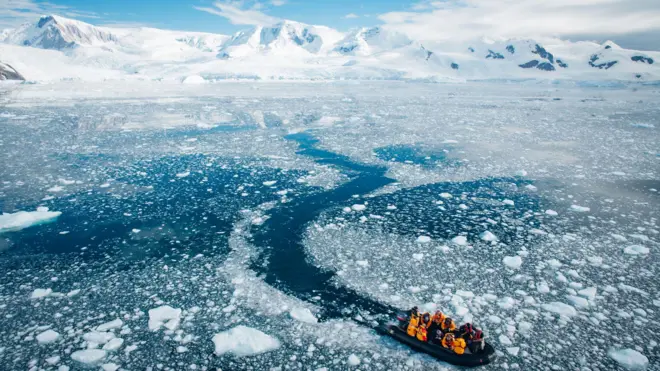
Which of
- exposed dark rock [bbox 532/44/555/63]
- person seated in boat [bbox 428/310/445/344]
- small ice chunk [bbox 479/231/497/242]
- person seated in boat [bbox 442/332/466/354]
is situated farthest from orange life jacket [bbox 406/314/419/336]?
exposed dark rock [bbox 532/44/555/63]

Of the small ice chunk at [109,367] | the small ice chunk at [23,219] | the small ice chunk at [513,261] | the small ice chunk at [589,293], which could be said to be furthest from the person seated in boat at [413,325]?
the small ice chunk at [23,219]

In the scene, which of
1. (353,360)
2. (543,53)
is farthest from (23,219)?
(543,53)

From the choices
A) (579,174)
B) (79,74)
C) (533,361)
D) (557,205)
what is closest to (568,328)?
(533,361)

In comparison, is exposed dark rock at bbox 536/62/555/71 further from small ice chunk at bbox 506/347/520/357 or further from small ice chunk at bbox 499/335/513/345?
small ice chunk at bbox 506/347/520/357

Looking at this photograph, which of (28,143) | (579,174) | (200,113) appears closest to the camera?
(579,174)

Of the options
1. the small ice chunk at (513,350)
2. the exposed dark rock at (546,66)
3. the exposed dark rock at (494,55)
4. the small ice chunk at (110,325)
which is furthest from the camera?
the exposed dark rock at (494,55)

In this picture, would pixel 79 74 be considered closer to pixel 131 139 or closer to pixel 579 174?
pixel 131 139

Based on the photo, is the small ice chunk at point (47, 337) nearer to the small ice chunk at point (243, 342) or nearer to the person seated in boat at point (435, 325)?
the small ice chunk at point (243, 342)
